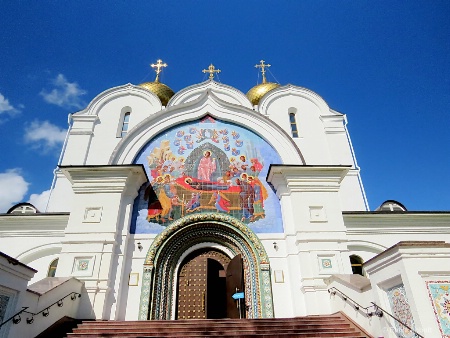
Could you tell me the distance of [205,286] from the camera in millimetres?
8539

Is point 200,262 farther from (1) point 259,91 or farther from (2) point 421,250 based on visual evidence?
(1) point 259,91

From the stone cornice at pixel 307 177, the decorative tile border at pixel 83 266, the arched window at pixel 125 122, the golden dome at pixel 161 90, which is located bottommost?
the decorative tile border at pixel 83 266

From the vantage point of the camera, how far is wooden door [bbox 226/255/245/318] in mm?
8391

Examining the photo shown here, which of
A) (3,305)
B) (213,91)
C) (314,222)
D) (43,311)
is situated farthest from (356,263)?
(213,91)

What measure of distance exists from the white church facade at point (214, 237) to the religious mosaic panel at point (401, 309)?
0.09ft

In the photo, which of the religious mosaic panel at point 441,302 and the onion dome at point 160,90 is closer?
the religious mosaic panel at point 441,302

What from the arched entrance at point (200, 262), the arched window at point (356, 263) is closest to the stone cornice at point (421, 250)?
the arched entrance at point (200, 262)

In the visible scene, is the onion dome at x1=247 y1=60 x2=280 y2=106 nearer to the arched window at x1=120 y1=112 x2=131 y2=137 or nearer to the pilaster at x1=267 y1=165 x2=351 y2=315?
the arched window at x1=120 y1=112 x2=131 y2=137

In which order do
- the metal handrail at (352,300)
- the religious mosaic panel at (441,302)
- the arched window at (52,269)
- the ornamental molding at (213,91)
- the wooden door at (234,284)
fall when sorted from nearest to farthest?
the religious mosaic panel at (441,302)
the metal handrail at (352,300)
the wooden door at (234,284)
the arched window at (52,269)
the ornamental molding at (213,91)

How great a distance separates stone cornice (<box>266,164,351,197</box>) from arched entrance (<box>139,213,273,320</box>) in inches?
67.7

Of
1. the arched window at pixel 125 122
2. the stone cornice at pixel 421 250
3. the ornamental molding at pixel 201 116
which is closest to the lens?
the stone cornice at pixel 421 250

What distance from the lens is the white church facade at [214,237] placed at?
579 cm

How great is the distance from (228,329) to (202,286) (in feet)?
7.74

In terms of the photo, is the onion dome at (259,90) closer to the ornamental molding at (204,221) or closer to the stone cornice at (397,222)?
the stone cornice at (397,222)
